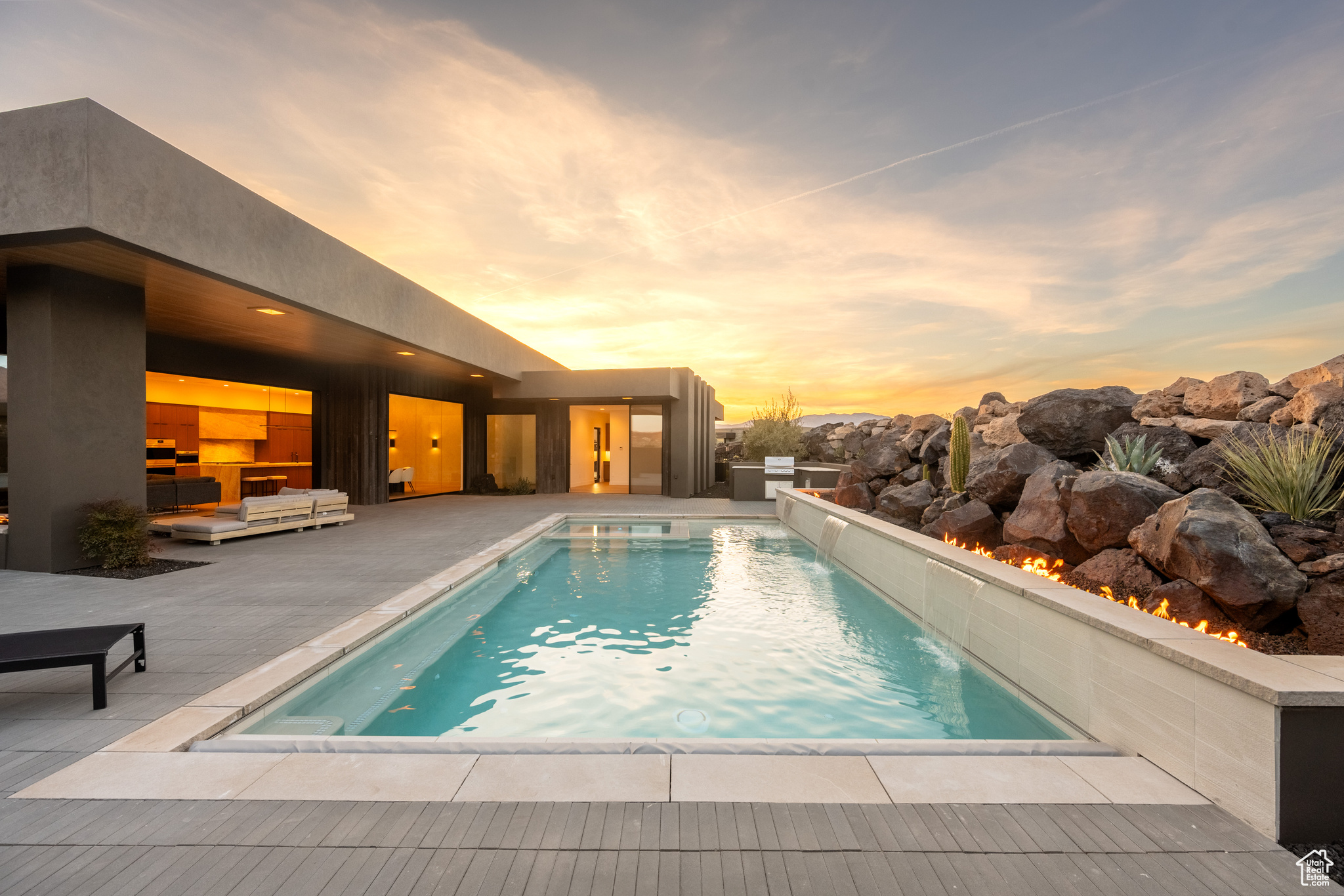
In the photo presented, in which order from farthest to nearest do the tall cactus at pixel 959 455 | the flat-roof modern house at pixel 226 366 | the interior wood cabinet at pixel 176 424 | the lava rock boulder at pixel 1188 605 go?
the interior wood cabinet at pixel 176 424 → the tall cactus at pixel 959 455 → the flat-roof modern house at pixel 226 366 → the lava rock boulder at pixel 1188 605

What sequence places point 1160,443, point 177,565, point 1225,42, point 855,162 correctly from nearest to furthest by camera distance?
point 1160,443 → point 177,565 → point 1225,42 → point 855,162

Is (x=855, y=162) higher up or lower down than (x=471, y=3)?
lower down

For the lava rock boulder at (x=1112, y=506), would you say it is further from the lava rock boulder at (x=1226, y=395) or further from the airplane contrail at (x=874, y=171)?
the airplane contrail at (x=874, y=171)

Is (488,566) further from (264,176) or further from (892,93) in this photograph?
(892,93)

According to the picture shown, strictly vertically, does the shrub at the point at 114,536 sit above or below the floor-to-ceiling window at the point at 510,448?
below

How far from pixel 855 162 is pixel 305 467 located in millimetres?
14919

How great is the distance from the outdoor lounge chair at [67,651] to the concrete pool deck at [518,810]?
→ 172 millimetres

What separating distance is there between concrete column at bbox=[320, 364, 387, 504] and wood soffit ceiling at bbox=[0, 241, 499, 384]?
637 millimetres

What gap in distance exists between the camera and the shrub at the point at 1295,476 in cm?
377

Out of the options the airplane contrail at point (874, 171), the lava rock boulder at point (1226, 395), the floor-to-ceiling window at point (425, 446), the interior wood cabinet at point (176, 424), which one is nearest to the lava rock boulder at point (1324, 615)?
the lava rock boulder at point (1226, 395)

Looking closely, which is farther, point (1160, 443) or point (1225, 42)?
point (1225, 42)

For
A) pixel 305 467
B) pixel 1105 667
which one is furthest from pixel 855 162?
pixel 305 467

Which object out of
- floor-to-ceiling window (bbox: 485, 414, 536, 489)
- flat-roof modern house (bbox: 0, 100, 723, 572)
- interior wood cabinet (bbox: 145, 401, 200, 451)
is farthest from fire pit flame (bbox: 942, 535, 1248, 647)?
interior wood cabinet (bbox: 145, 401, 200, 451)

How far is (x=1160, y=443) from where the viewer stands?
17.8 ft
